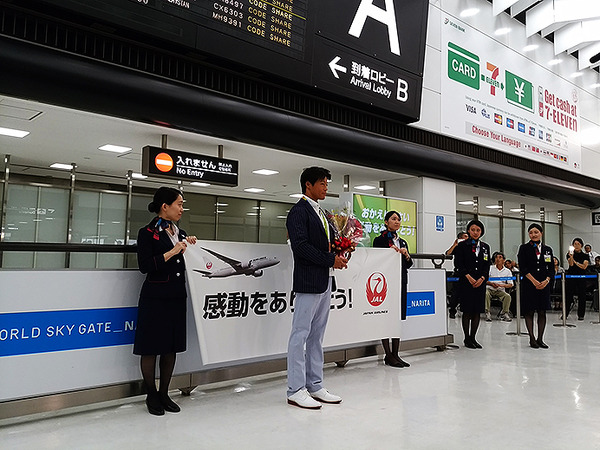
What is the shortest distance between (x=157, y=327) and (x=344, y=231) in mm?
1625

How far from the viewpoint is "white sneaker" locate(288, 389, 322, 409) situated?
143 inches

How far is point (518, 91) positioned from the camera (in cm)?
1107

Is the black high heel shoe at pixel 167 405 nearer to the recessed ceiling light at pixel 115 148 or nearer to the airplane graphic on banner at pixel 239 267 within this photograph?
the airplane graphic on banner at pixel 239 267

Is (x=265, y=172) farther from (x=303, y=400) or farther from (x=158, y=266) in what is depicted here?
(x=303, y=400)

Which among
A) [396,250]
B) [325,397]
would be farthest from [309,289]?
[396,250]

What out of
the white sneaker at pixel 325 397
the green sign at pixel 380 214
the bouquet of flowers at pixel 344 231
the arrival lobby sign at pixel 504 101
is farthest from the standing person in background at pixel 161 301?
the arrival lobby sign at pixel 504 101

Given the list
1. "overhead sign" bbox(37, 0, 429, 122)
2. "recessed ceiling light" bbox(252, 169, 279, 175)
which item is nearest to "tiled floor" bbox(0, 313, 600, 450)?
"overhead sign" bbox(37, 0, 429, 122)

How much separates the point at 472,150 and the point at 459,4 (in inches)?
112

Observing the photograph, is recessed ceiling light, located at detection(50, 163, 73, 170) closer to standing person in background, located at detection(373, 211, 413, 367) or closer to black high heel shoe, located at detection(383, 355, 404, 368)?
standing person in background, located at detection(373, 211, 413, 367)

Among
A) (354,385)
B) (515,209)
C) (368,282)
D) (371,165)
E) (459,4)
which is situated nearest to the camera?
(354,385)

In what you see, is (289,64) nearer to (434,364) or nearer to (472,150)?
(434,364)

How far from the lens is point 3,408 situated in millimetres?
3174

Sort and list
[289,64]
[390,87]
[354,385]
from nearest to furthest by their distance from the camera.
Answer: [354,385], [289,64], [390,87]

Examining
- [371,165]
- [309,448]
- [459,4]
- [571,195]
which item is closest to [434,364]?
[309,448]
